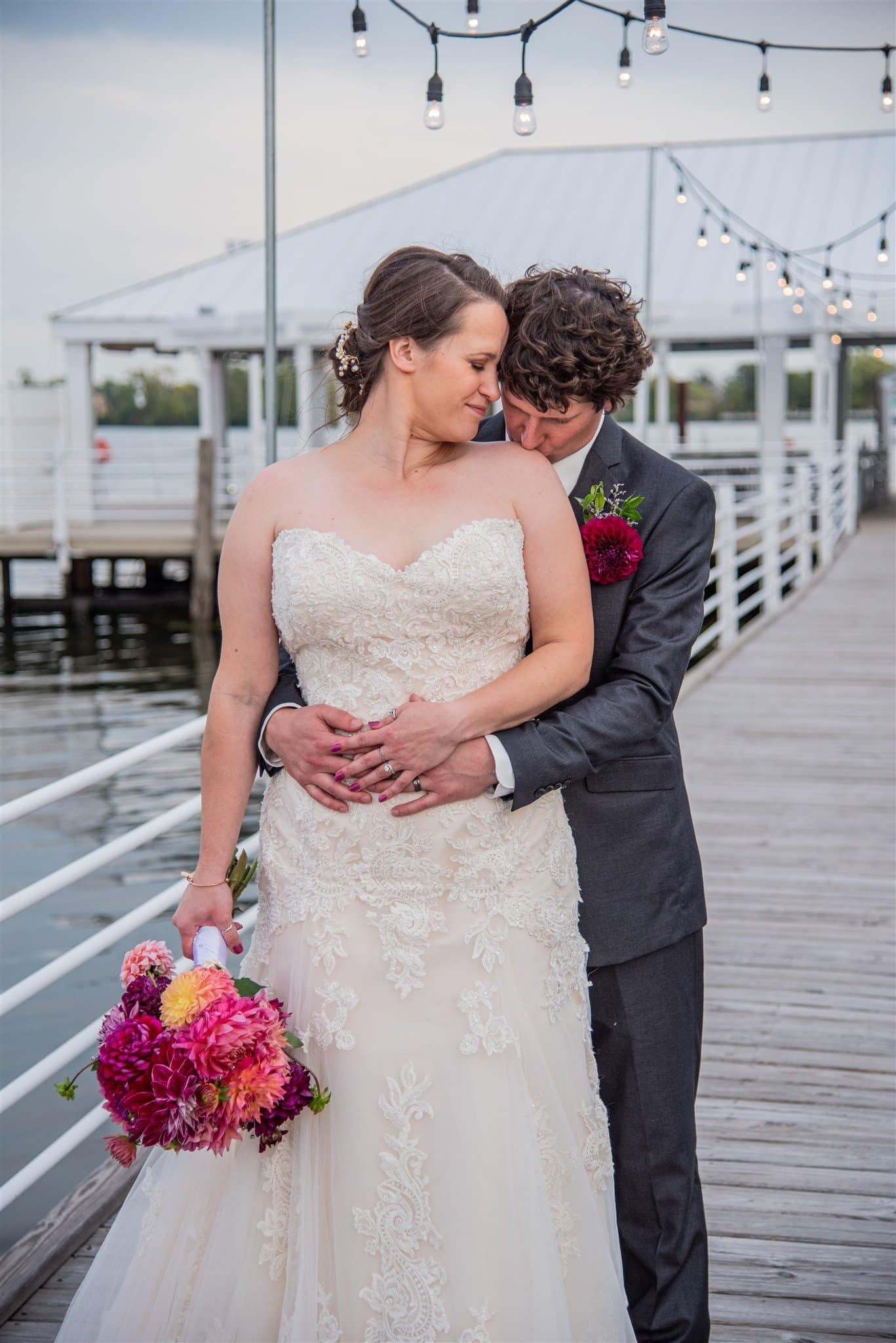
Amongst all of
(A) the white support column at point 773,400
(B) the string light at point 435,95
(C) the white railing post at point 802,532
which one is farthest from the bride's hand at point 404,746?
(A) the white support column at point 773,400

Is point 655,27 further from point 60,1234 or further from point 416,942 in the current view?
point 60,1234

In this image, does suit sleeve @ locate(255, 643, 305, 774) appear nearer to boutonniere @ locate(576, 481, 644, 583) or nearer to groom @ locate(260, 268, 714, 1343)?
groom @ locate(260, 268, 714, 1343)

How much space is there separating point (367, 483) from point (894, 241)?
19.1 meters

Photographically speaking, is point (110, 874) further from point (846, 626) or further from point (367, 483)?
point (367, 483)

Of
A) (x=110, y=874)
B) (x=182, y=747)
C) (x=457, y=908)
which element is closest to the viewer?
(x=457, y=908)

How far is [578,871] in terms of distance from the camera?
2191 mm

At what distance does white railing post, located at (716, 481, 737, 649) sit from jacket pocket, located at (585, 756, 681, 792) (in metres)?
7.76

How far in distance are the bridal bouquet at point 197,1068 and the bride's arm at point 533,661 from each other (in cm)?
37

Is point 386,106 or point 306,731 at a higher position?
point 386,106

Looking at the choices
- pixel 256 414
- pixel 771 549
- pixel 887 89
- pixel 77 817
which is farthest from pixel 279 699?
pixel 256 414

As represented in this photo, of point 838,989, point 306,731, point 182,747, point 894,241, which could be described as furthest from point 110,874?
point 894,241

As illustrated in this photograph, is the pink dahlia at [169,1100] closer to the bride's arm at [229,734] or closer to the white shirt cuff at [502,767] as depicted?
the bride's arm at [229,734]

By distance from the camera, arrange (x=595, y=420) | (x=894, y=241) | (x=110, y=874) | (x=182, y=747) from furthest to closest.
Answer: (x=894, y=241)
(x=182, y=747)
(x=110, y=874)
(x=595, y=420)

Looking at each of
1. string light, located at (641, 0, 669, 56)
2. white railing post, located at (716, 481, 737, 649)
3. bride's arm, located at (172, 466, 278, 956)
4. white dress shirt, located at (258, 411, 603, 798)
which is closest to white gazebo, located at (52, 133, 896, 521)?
white railing post, located at (716, 481, 737, 649)
